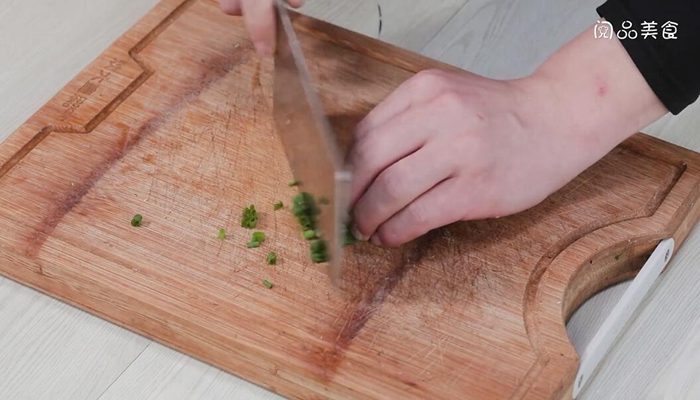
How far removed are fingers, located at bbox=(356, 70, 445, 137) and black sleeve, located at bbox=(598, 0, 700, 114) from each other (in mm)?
199

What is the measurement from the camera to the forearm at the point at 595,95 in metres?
1.23

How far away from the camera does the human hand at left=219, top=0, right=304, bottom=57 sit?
1250 millimetres

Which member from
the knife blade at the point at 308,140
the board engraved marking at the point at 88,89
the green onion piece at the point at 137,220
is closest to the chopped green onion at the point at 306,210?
the knife blade at the point at 308,140

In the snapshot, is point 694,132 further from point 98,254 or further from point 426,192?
point 98,254

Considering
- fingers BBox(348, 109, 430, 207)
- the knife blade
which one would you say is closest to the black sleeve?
fingers BBox(348, 109, 430, 207)

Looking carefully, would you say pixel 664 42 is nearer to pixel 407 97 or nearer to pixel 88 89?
pixel 407 97

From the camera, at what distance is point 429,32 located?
1.65 meters

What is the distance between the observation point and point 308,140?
1226mm

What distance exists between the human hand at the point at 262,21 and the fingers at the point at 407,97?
0.49ft

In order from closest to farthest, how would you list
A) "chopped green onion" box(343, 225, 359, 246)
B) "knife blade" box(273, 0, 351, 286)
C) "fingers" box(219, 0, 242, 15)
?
"knife blade" box(273, 0, 351, 286) < "chopped green onion" box(343, 225, 359, 246) < "fingers" box(219, 0, 242, 15)

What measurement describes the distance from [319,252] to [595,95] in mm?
354

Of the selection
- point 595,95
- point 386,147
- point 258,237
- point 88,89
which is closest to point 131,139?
point 88,89

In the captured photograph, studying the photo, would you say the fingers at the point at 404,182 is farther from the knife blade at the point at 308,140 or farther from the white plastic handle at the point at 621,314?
the white plastic handle at the point at 621,314

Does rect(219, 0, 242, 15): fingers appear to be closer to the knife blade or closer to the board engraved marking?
the knife blade
